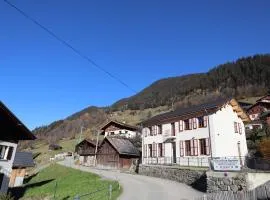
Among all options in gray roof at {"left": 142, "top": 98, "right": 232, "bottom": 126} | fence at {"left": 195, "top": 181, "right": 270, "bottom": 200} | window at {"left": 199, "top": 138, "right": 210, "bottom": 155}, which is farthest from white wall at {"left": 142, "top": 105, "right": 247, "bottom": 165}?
fence at {"left": 195, "top": 181, "right": 270, "bottom": 200}

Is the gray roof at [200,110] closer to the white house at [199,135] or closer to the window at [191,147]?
the white house at [199,135]

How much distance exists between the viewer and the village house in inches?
2618

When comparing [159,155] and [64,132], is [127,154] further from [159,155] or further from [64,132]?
A: [64,132]

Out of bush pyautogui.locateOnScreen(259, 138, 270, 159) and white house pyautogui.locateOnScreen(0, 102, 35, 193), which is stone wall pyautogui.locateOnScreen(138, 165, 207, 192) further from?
white house pyautogui.locateOnScreen(0, 102, 35, 193)

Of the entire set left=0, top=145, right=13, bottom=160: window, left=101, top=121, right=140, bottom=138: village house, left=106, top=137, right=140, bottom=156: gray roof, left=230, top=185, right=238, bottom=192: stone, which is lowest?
left=230, top=185, right=238, bottom=192: stone

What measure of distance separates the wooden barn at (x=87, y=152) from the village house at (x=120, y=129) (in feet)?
33.8

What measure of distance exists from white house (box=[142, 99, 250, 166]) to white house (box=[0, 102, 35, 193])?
19.8m

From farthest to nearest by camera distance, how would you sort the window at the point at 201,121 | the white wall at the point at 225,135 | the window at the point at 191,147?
the window at the point at 201,121 → the window at the point at 191,147 → the white wall at the point at 225,135

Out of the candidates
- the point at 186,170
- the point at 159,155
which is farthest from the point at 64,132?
the point at 186,170

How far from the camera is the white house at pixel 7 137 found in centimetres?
1988

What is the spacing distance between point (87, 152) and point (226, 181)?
1611 inches

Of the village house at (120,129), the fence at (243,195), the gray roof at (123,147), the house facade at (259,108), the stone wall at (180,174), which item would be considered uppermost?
the house facade at (259,108)

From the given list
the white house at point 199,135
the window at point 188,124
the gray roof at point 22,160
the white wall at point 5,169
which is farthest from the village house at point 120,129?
the white wall at point 5,169

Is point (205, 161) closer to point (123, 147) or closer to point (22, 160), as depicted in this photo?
point (123, 147)
